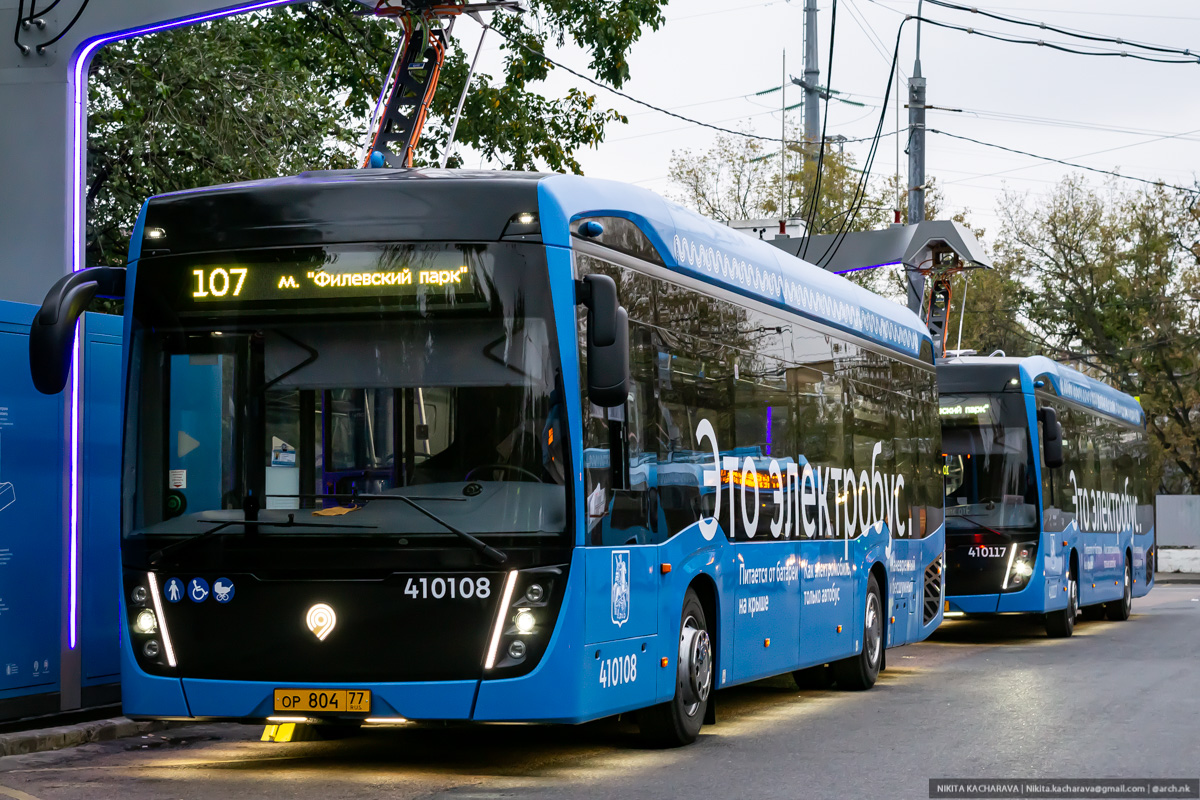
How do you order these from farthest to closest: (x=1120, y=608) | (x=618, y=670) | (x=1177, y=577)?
1. (x=1177, y=577)
2. (x=1120, y=608)
3. (x=618, y=670)

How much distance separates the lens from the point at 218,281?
8742mm

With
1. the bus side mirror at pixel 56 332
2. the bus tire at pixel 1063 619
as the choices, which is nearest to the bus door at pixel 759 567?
the bus side mirror at pixel 56 332

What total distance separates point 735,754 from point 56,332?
451 cm

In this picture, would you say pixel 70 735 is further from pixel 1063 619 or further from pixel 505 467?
pixel 1063 619

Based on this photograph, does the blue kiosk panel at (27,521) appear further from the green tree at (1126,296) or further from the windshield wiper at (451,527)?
the green tree at (1126,296)

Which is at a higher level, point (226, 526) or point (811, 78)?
point (811, 78)

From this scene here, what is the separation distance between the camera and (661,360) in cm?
991

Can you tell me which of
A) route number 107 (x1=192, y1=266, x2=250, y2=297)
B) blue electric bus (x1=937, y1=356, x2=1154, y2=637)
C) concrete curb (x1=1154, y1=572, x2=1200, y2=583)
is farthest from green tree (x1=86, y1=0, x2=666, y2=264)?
concrete curb (x1=1154, y1=572, x2=1200, y2=583)

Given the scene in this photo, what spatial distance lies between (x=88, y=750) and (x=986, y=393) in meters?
12.4

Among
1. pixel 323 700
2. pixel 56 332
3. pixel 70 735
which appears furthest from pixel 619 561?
pixel 70 735

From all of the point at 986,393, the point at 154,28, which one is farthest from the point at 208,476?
the point at 986,393

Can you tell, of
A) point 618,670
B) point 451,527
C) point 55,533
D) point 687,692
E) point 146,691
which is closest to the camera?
point 451,527

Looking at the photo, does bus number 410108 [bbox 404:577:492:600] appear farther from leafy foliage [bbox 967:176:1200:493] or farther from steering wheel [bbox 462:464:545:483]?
leafy foliage [bbox 967:176:1200:493]

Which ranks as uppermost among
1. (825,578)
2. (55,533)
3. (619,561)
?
(55,533)
